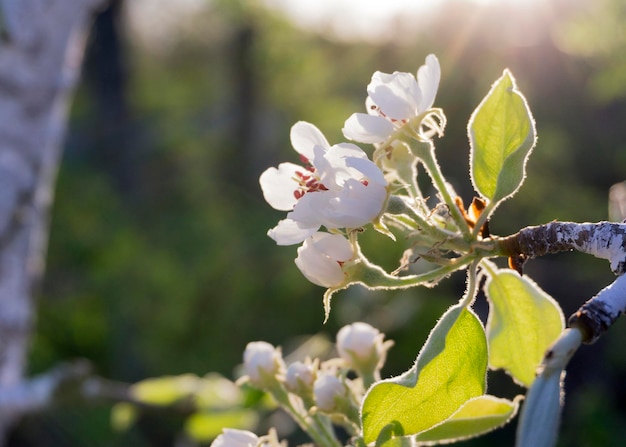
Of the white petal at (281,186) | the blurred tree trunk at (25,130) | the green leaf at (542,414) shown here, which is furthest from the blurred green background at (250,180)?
the green leaf at (542,414)

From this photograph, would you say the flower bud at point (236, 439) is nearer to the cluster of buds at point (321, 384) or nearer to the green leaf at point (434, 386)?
the cluster of buds at point (321, 384)

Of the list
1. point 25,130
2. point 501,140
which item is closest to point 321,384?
point 501,140

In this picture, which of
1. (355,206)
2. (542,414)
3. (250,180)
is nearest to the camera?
(542,414)

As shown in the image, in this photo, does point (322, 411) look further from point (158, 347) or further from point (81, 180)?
point (81, 180)

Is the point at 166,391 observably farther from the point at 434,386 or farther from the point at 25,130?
the point at 434,386

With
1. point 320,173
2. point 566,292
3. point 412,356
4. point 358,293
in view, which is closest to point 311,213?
point 320,173

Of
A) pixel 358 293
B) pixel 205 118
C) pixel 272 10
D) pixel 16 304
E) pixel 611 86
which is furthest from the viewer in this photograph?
pixel 205 118

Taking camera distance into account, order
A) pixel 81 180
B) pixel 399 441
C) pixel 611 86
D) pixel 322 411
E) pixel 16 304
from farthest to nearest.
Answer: pixel 81 180, pixel 611 86, pixel 16 304, pixel 322 411, pixel 399 441
